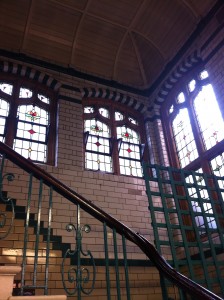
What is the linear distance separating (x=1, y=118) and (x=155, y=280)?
4963mm

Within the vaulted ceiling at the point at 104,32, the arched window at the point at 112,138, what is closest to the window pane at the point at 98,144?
the arched window at the point at 112,138

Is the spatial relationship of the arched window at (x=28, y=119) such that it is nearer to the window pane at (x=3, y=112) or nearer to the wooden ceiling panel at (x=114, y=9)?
the window pane at (x=3, y=112)

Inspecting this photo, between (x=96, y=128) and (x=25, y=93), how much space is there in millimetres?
2056

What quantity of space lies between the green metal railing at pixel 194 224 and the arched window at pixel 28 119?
2.84 m

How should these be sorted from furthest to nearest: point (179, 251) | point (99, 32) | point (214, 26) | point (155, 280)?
point (99, 32), point (214, 26), point (179, 251), point (155, 280)

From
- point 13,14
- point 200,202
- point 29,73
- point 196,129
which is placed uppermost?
point 13,14

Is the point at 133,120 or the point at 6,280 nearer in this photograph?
the point at 6,280

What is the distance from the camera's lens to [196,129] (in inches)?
301

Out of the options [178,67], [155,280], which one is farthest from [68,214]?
[178,67]

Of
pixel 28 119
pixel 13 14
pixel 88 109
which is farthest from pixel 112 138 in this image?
pixel 13 14

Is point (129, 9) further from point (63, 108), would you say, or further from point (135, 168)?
point (135, 168)

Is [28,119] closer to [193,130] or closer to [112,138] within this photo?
[112,138]

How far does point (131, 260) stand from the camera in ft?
20.5

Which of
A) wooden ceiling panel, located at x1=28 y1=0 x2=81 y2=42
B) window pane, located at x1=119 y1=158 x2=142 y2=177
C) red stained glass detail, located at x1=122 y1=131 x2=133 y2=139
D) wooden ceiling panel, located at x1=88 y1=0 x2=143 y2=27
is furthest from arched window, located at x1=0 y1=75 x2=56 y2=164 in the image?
wooden ceiling panel, located at x1=88 y1=0 x2=143 y2=27
